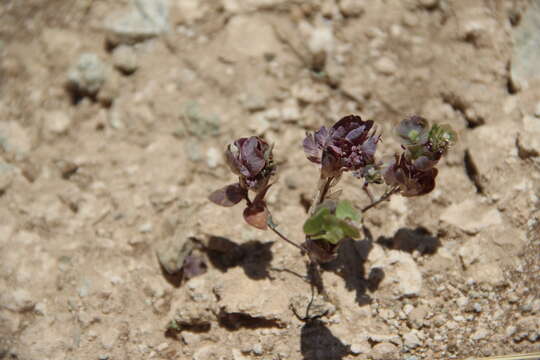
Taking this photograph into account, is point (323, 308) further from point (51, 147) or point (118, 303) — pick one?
point (51, 147)

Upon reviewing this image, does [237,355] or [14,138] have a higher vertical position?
[14,138]

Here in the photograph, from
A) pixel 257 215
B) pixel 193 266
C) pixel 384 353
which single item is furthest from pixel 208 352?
pixel 384 353

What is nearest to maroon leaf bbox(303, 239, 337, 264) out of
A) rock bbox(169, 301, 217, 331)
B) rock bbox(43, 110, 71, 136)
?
rock bbox(169, 301, 217, 331)

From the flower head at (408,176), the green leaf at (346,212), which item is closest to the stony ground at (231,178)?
the flower head at (408,176)

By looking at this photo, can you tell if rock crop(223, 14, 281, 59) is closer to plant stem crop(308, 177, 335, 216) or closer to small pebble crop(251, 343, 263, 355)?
plant stem crop(308, 177, 335, 216)

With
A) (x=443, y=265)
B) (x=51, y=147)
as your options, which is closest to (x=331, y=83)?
(x=443, y=265)

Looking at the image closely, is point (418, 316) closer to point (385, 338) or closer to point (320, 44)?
point (385, 338)

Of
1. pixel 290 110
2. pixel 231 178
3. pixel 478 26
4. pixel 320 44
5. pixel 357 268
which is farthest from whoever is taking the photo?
pixel 320 44
